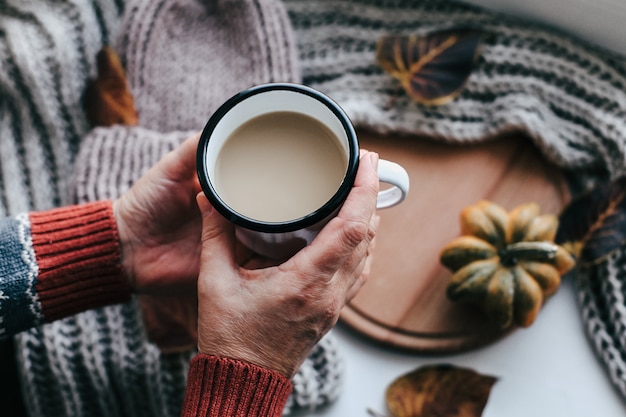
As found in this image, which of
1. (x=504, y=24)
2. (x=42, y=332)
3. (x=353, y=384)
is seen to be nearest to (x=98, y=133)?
(x=42, y=332)

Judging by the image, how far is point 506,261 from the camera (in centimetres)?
81

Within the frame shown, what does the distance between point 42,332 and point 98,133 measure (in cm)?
29

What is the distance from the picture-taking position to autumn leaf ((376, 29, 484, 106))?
91 centimetres

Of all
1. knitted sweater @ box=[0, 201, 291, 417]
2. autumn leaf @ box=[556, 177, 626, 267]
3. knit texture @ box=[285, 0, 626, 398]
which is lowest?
knitted sweater @ box=[0, 201, 291, 417]

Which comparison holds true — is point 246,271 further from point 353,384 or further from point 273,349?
point 353,384

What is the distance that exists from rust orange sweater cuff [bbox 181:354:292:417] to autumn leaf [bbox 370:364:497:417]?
246 mm

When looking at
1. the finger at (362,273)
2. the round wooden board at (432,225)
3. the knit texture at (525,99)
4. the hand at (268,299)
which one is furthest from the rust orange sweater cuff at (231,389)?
the knit texture at (525,99)

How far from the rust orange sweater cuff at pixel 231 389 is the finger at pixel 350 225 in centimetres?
14

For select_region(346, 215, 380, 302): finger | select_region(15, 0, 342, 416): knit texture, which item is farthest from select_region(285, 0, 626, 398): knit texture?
select_region(346, 215, 380, 302): finger

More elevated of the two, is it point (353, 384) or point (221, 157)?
point (221, 157)

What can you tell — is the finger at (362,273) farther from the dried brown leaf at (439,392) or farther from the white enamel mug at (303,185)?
the dried brown leaf at (439,392)

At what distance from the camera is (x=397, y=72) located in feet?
2.99

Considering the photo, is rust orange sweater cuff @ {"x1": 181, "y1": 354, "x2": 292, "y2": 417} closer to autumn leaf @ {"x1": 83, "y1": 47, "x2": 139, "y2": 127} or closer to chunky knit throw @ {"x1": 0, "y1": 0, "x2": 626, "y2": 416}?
chunky knit throw @ {"x1": 0, "y1": 0, "x2": 626, "y2": 416}

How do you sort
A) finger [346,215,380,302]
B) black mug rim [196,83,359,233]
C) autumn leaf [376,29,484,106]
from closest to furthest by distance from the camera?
black mug rim [196,83,359,233] → finger [346,215,380,302] → autumn leaf [376,29,484,106]
